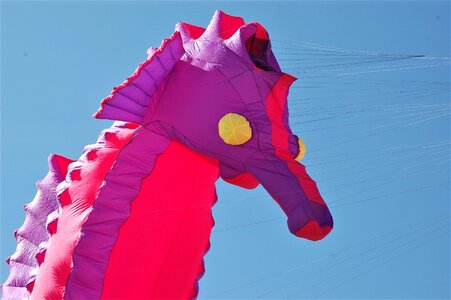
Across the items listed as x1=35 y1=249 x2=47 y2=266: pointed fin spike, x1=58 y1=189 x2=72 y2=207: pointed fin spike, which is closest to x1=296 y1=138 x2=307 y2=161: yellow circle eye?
x1=58 y1=189 x2=72 y2=207: pointed fin spike

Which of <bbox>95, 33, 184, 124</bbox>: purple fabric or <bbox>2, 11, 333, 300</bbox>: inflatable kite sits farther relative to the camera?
<bbox>95, 33, 184, 124</bbox>: purple fabric

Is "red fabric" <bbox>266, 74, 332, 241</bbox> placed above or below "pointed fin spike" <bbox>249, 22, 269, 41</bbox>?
below

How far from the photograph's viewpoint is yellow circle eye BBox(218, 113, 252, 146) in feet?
42.8

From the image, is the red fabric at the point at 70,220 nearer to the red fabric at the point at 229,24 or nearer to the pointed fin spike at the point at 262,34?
the red fabric at the point at 229,24

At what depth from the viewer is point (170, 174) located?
13328 millimetres

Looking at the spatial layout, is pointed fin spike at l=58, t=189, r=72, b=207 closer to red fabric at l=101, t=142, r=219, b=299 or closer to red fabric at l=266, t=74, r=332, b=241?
red fabric at l=101, t=142, r=219, b=299

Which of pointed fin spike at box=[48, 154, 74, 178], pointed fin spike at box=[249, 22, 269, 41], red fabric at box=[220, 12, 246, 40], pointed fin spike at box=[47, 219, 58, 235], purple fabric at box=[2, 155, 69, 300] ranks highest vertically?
red fabric at box=[220, 12, 246, 40]

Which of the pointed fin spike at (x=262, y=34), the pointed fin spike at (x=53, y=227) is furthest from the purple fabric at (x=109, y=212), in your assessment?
the pointed fin spike at (x=262, y=34)

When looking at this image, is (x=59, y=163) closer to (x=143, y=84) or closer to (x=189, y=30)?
(x=143, y=84)

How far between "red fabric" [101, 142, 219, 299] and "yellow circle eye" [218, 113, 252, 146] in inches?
18.7

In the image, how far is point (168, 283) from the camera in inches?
521

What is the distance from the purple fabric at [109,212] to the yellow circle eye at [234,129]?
2.51ft

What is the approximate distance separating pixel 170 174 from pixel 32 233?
2.48m

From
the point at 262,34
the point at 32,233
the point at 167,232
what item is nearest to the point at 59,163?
the point at 32,233
